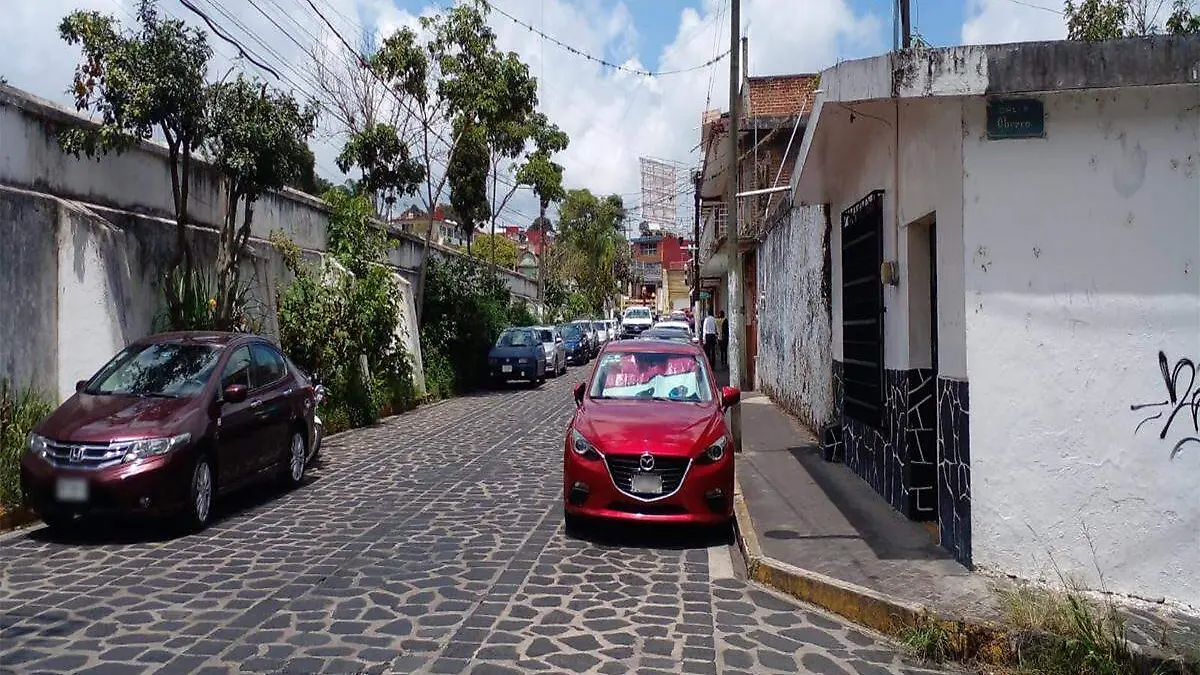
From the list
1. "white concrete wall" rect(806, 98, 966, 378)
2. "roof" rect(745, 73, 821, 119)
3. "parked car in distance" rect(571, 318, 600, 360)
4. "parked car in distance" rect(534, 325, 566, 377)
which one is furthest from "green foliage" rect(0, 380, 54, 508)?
"parked car in distance" rect(571, 318, 600, 360)

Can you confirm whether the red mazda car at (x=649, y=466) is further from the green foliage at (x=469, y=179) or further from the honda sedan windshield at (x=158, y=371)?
the green foliage at (x=469, y=179)

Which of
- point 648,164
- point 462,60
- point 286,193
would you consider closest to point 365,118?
point 462,60

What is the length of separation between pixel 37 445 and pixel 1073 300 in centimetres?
844

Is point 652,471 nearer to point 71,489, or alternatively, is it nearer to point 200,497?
point 200,497

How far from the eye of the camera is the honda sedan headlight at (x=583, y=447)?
8.13 metres

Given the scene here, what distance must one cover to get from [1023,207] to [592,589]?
4097 mm

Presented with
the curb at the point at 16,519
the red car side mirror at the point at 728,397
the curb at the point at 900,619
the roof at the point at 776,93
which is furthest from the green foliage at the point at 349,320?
the roof at the point at 776,93

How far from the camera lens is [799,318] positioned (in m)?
15.4

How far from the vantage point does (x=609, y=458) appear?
8047 millimetres

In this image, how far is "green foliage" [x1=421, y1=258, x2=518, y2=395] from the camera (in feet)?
73.7

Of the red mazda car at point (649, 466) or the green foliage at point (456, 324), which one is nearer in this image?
the red mazda car at point (649, 466)

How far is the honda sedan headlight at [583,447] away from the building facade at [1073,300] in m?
3.00

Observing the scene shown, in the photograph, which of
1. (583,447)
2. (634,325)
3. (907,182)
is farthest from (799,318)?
(634,325)

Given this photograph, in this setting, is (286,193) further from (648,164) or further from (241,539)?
(648,164)
